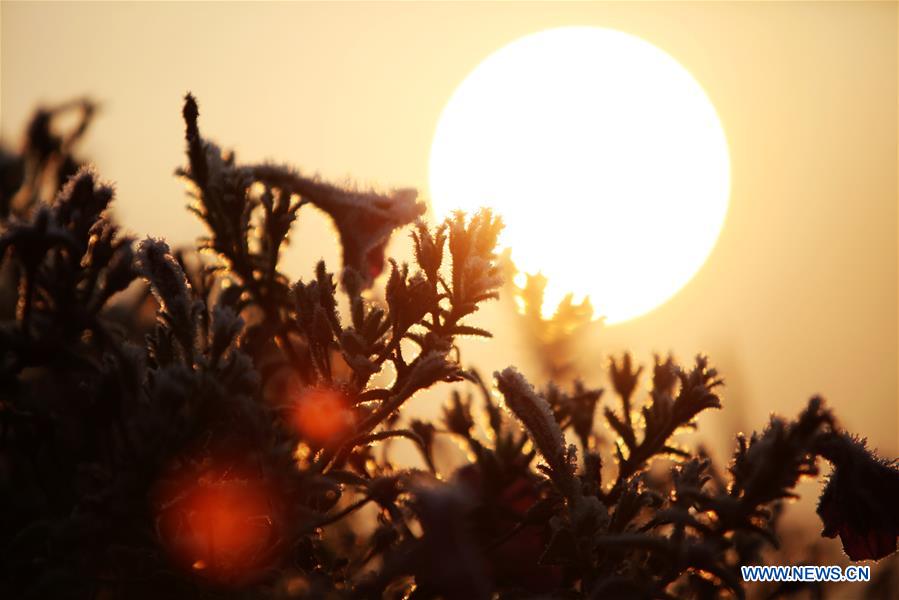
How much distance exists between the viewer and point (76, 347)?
222 cm

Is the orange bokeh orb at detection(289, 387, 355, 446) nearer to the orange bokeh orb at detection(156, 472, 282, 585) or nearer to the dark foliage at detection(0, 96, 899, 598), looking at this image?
the dark foliage at detection(0, 96, 899, 598)

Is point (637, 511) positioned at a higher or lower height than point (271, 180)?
lower

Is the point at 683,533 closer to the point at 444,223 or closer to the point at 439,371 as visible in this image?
the point at 439,371

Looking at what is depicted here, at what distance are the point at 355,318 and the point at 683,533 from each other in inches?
40.7

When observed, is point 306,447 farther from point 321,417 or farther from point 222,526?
point 222,526

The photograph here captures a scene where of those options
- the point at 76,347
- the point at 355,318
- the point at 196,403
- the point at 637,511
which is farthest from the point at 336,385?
the point at 637,511

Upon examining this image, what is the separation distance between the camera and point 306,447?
2133 millimetres

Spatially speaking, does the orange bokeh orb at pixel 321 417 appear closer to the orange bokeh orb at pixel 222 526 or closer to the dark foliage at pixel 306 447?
the dark foliage at pixel 306 447

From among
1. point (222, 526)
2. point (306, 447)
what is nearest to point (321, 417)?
point (306, 447)

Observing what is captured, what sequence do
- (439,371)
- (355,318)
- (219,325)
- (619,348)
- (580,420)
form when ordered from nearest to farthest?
(219,325), (439,371), (355,318), (580,420), (619,348)

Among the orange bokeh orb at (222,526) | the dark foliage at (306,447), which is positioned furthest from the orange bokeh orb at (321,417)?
the orange bokeh orb at (222,526)

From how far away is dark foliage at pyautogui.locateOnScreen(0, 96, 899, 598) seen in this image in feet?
5.96

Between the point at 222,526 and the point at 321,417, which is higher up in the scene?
the point at 321,417

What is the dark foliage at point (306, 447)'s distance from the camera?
1.82 meters
